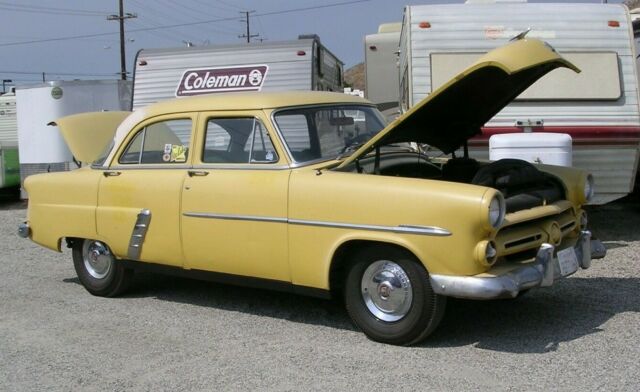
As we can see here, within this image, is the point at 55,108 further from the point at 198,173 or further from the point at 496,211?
the point at 496,211

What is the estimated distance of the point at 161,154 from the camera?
19.4 ft

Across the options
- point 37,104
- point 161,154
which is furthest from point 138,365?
point 37,104

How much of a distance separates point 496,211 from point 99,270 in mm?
3708

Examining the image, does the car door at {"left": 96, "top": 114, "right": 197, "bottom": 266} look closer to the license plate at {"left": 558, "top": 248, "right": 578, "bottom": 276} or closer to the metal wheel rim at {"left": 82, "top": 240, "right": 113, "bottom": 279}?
the metal wheel rim at {"left": 82, "top": 240, "right": 113, "bottom": 279}

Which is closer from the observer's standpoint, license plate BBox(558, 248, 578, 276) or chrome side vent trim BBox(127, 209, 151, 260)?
license plate BBox(558, 248, 578, 276)

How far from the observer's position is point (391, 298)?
4.70 meters

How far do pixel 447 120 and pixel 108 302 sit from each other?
3.24m

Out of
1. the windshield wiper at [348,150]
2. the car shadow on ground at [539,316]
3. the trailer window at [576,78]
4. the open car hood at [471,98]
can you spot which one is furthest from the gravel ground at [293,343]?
the trailer window at [576,78]

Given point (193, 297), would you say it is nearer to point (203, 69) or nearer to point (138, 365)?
point (138, 365)

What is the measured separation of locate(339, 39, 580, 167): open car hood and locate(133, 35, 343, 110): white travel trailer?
190 inches

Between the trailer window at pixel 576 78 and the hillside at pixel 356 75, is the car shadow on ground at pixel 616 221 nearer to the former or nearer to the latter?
the trailer window at pixel 576 78

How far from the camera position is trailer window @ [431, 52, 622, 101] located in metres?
8.09

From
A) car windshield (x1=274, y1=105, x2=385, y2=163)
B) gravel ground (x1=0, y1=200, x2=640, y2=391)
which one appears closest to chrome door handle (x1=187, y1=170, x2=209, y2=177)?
car windshield (x1=274, y1=105, x2=385, y2=163)

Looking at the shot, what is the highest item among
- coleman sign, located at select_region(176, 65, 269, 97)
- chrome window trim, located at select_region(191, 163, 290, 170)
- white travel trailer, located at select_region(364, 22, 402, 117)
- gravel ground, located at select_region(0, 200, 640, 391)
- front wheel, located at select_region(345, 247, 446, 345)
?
white travel trailer, located at select_region(364, 22, 402, 117)
